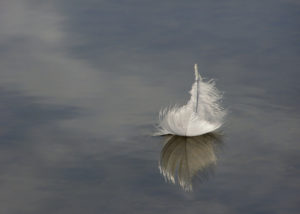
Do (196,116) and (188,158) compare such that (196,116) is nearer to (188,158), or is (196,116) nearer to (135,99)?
(188,158)

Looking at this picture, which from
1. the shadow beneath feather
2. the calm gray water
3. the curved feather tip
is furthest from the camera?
the curved feather tip

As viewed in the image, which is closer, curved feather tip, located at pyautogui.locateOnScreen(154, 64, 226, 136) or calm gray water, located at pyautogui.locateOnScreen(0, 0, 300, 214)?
calm gray water, located at pyautogui.locateOnScreen(0, 0, 300, 214)

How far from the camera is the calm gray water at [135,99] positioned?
83.7 inches

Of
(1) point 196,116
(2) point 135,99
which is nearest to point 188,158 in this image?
(1) point 196,116

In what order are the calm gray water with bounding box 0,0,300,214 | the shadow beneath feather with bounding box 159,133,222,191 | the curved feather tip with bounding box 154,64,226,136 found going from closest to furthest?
the calm gray water with bounding box 0,0,300,214 → the shadow beneath feather with bounding box 159,133,222,191 → the curved feather tip with bounding box 154,64,226,136

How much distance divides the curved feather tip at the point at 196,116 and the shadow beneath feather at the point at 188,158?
1.2 inches

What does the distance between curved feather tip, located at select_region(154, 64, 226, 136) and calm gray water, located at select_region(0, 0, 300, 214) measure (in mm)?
60

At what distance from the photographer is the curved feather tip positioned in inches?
97.3

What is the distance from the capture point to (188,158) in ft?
7.77

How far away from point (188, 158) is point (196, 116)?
0.18 meters

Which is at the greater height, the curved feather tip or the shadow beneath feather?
the curved feather tip

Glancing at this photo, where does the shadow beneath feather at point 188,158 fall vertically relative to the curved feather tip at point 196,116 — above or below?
below

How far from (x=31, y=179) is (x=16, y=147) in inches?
9.6

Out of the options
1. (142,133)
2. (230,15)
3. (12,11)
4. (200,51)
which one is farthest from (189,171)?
(12,11)
